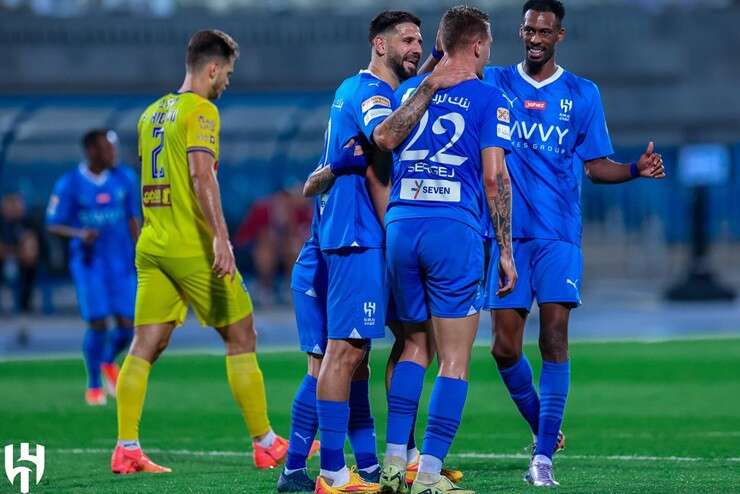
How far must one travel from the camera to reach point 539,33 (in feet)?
28.2

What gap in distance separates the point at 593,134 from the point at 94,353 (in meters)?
6.26

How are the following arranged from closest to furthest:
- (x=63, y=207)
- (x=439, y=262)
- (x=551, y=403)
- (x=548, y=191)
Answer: (x=439, y=262), (x=551, y=403), (x=548, y=191), (x=63, y=207)

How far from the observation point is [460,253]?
740 centimetres

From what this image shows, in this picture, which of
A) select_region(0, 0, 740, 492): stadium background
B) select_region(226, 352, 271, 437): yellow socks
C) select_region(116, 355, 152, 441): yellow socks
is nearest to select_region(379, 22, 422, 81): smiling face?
select_region(226, 352, 271, 437): yellow socks

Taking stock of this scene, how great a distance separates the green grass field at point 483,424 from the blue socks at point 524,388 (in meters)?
0.34

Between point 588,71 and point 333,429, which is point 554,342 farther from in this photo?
point 588,71

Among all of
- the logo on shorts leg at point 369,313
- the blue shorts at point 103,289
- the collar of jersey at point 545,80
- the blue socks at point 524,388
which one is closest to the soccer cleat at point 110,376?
the blue shorts at point 103,289

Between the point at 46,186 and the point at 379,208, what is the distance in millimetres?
20777

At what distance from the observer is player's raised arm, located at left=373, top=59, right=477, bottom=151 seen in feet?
24.0

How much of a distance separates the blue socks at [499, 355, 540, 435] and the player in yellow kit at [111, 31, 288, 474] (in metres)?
1.43

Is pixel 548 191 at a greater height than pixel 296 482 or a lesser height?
greater

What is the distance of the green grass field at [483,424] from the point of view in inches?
332

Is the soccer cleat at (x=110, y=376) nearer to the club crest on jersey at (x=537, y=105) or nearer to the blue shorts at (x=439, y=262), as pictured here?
the club crest on jersey at (x=537, y=105)

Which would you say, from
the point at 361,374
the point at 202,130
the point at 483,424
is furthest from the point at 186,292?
the point at 483,424
